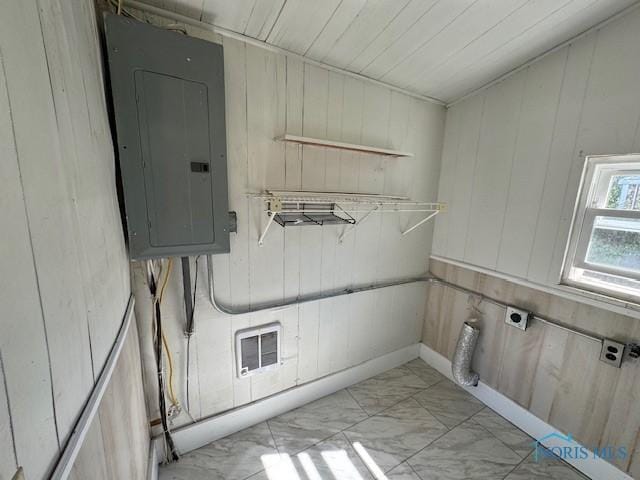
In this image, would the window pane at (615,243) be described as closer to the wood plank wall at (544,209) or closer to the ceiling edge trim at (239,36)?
the wood plank wall at (544,209)

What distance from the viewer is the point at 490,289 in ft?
6.37

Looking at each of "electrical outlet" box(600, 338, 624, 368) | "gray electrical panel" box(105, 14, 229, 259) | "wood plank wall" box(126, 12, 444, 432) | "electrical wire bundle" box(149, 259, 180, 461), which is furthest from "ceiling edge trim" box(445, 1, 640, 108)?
"electrical wire bundle" box(149, 259, 180, 461)

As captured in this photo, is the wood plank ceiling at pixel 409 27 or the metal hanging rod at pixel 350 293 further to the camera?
the metal hanging rod at pixel 350 293

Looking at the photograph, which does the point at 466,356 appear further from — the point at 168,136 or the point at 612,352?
the point at 168,136

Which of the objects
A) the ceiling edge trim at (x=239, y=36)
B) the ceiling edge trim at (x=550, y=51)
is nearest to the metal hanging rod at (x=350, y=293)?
the ceiling edge trim at (x=239, y=36)

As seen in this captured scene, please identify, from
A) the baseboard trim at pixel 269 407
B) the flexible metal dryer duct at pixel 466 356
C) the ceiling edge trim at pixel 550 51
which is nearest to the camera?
the ceiling edge trim at pixel 550 51

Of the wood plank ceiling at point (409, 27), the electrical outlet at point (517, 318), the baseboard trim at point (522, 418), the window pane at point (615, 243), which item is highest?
the wood plank ceiling at point (409, 27)

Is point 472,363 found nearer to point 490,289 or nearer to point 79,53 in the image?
point 490,289

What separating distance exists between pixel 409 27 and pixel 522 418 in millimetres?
2480

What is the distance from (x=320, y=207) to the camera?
66.4 inches

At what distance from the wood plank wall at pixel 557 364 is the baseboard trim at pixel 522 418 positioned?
0.04 m

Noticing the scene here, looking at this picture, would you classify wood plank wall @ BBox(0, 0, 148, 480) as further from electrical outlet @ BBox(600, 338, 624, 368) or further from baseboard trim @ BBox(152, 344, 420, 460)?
electrical outlet @ BBox(600, 338, 624, 368)

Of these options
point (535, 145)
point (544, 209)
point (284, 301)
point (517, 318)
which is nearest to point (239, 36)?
point (284, 301)

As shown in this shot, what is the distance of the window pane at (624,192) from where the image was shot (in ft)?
4.39
